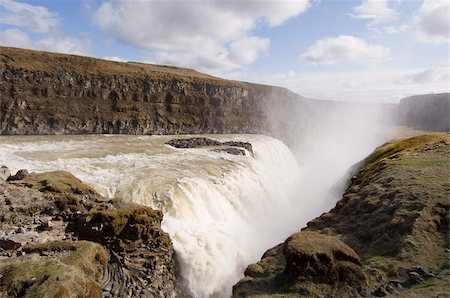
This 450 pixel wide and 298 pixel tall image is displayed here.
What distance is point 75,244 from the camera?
13.2 metres

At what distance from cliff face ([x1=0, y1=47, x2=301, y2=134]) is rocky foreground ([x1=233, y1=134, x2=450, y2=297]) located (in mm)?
44169

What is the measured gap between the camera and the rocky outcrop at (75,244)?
10.2m

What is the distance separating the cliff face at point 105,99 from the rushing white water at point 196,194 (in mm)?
9470

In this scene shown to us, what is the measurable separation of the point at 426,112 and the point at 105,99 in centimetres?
11314

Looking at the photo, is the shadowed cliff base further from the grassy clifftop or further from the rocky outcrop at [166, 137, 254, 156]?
the rocky outcrop at [166, 137, 254, 156]

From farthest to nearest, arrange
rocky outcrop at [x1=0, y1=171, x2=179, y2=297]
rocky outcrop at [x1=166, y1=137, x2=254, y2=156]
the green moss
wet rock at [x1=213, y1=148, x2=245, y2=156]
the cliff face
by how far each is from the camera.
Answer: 1. the cliff face
2. rocky outcrop at [x1=166, y1=137, x2=254, y2=156]
3. wet rock at [x1=213, y1=148, x2=245, y2=156]
4. the green moss
5. rocky outcrop at [x1=0, y1=171, x2=179, y2=297]

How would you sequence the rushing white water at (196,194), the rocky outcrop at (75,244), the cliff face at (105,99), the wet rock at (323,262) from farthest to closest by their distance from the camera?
the cliff face at (105,99), the rushing white water at (196,194), the wet rock at (323,262), the rocky outcrop at (75,244)

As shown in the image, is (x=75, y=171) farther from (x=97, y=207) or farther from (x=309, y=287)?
(x=309, y=287)

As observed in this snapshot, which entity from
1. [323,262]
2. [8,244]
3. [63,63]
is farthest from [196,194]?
[63,63]

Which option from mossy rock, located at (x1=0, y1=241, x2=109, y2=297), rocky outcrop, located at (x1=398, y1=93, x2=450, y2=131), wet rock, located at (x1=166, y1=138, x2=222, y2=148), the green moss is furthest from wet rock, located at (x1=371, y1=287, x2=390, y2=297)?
rocky outcrop, located at (x1=398, y1=93, x2=450, y2=131)

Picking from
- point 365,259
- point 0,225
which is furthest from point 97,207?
point 365,259

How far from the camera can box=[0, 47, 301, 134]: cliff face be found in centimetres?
4891

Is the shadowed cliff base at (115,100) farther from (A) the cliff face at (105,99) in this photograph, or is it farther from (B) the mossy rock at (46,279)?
(B) the mossy rock at (46,279)

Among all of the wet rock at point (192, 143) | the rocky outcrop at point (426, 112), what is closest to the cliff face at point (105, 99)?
the wet rock at point (192, 143)
